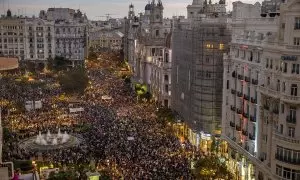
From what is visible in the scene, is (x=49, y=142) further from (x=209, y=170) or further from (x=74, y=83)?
(x=74, y=83)

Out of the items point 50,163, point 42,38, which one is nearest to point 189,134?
point 50,163

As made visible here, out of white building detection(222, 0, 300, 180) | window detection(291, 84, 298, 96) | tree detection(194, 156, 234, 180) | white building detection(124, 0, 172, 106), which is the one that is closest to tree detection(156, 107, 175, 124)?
white building detection(124, 0, 172, 106)

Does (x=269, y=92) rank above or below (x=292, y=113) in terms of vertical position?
above

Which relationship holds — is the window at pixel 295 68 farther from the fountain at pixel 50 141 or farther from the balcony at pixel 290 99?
the fountain at pixel 50 141

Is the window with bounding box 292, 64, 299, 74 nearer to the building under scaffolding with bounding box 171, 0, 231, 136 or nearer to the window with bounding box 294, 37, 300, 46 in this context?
the window with bounding box 294, 37, 300, 46

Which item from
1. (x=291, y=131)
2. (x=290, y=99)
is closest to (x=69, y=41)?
(x=291, y=131)

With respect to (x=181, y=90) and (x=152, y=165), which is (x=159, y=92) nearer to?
(x=181, y=90)

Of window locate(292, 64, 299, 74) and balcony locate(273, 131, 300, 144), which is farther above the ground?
window locate(292, 64, 299, 74)
